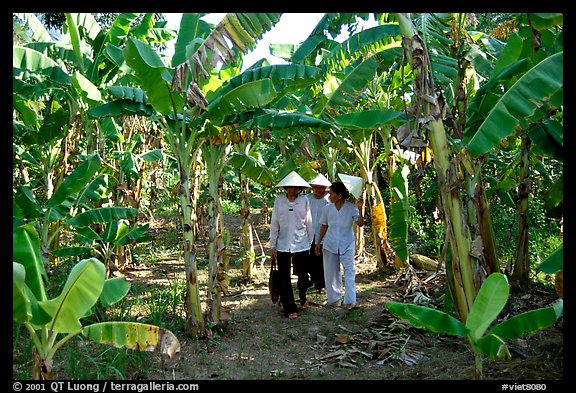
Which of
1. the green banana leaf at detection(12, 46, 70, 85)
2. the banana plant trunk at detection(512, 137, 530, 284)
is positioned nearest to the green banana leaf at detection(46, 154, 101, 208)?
the green banana leaf at detection(12, 46, 70, 85)

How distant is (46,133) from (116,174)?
1.69 meters

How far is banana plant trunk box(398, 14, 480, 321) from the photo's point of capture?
459 cm

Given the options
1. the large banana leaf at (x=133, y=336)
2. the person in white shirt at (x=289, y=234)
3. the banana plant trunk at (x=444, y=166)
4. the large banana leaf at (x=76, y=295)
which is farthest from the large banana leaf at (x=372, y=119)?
the large banana leaf at (x=76, y=295)

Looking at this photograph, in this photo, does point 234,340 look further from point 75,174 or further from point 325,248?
point 75,174

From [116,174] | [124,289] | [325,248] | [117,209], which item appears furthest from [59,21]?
[124,289]

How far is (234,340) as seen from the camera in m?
5.45

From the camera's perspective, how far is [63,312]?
3.06 metres

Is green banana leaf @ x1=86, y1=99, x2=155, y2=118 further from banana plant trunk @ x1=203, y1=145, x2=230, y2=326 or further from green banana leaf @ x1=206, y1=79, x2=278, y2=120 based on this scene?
banana plant trunk @ x1=203, y1=145, x2=230, y2=326

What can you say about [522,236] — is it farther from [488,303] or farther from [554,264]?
[488,303]

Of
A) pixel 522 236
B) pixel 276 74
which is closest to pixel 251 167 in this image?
pixel 276 74

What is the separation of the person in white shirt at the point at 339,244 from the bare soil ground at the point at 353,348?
0.90ft

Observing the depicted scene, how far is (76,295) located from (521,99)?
3.60 metres

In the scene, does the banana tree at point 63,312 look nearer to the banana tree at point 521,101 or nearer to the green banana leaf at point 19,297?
the green banana leaf at point 19,297

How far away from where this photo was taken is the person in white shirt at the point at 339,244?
6547 mm
